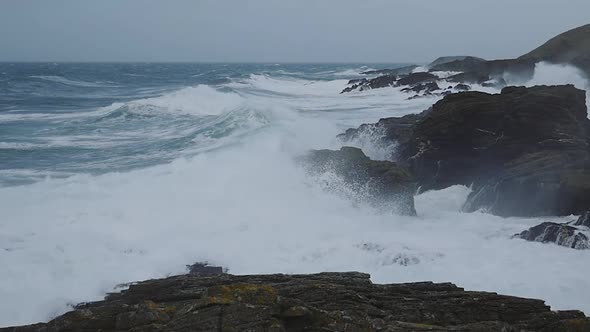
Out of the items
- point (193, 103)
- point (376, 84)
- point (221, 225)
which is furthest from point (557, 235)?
point (376, 84)

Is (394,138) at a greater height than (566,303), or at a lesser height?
greater

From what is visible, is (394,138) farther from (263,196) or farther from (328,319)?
(328,319)

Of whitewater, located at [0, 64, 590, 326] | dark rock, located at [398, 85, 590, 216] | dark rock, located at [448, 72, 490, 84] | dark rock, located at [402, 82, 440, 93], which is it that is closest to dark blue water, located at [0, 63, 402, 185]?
whitewater, located at [0, 64, 590, 326]

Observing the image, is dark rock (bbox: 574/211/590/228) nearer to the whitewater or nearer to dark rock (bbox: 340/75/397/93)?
the whitewater

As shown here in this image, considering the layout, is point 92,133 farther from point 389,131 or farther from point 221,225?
point 221,225

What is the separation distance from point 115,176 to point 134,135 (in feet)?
34.5

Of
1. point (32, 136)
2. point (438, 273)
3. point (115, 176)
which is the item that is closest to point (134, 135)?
point (32, 136)

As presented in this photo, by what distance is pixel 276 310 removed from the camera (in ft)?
19.7

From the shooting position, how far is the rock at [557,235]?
12438 millimetres

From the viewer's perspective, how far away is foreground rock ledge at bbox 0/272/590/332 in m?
5.88

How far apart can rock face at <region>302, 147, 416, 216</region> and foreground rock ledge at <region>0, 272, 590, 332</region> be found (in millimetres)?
8891

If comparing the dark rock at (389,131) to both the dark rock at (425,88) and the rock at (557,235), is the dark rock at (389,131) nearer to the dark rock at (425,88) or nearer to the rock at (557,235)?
the rock at (557,235)

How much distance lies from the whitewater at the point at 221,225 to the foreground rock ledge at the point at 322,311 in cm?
395

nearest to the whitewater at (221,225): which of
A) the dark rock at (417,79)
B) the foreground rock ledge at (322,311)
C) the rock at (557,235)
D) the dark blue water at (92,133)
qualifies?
the dark blue water at (92,133)
